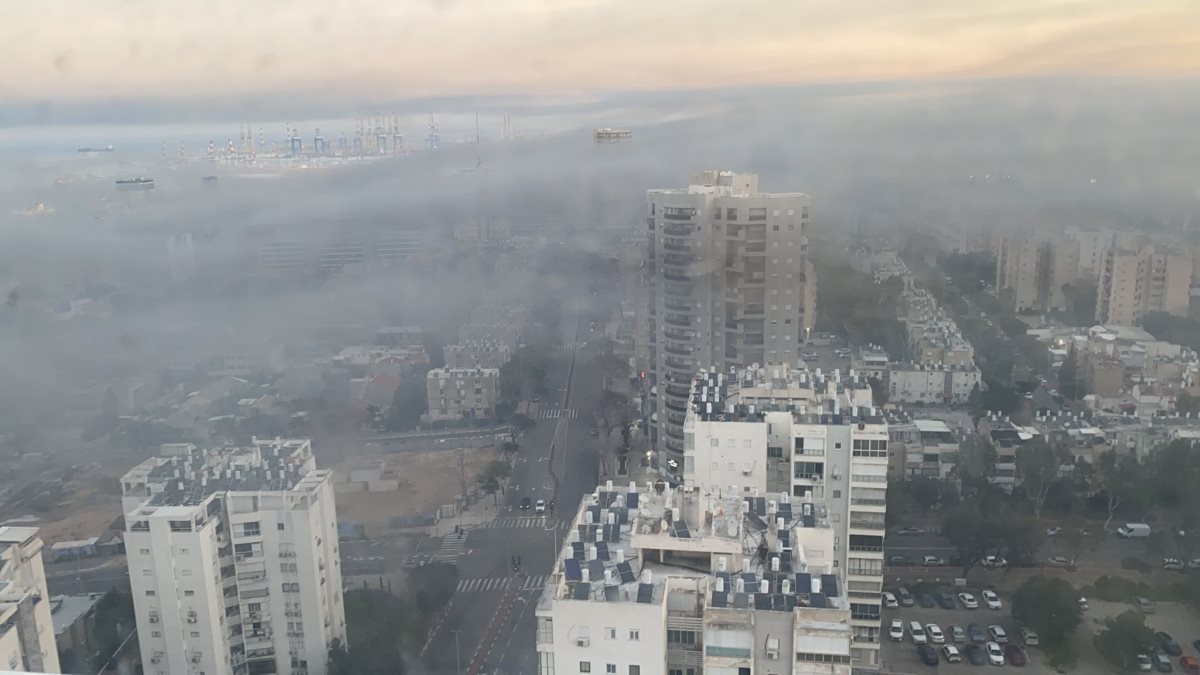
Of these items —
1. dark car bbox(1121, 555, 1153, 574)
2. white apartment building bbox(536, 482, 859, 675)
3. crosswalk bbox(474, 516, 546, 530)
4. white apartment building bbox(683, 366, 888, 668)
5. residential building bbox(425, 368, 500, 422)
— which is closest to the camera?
white apartment building bbox(536, 482, 859, 675)

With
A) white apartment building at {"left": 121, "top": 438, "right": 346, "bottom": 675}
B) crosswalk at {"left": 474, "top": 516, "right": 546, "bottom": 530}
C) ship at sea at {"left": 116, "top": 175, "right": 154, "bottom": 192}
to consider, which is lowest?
crosswalk at {"left": 474, "top": 516, "right": 546, "bottom": 530}

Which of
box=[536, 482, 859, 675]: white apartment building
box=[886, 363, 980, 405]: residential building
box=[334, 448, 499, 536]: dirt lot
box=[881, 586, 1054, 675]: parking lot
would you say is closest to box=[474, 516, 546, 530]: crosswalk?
box=[334, 448, 499, 536]: dirt lot

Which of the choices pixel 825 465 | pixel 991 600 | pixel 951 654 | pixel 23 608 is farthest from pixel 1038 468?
pixel 23 608

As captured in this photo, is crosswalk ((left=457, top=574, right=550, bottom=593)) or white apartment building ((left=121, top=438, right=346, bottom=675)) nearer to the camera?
white apartment building ((left=121, top=438, right=346, bottom=675))

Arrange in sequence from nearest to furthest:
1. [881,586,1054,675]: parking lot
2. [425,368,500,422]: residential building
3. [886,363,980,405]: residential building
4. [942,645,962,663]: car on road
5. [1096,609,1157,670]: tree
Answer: [1096,609,1157,670]: tree → [881,586,1054,675]: parking lot → [942,645,962,663]: car on road → [886,363,980,405]: residential building → [425,368,500,422]: residential building

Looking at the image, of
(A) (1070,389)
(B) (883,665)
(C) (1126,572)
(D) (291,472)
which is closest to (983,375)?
(A) (1070,389)

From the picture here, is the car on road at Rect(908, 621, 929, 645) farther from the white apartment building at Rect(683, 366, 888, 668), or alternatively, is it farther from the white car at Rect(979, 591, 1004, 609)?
the white apartment building at Rect(683, 366, 888, 668)

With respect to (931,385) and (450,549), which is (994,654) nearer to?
(450,549)
